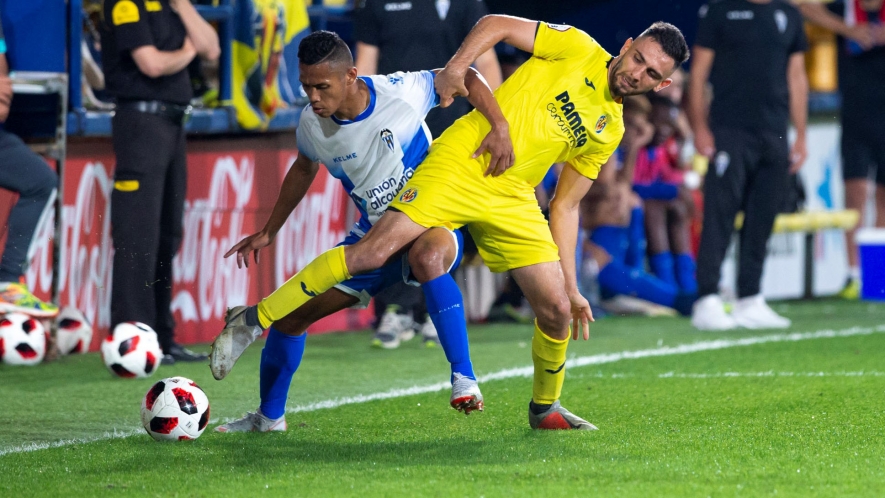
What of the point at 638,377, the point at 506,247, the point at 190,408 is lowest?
the point at 638,377

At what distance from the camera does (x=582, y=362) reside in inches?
289

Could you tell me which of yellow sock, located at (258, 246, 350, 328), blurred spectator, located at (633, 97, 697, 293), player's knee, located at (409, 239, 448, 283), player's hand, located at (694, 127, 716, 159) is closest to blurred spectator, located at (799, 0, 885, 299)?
blurred spectator, located at (633, 97, 697, 293)

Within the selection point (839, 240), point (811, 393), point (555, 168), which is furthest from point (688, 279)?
point (811, 393)

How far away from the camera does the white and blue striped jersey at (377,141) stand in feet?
16.3

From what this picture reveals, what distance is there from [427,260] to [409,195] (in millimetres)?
271

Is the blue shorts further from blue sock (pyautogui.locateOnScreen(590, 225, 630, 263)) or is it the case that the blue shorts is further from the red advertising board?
blue sock (pyautogui.locateOnScreen(590, 225, 630, 263))

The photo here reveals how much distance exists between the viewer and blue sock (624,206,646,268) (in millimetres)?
10508

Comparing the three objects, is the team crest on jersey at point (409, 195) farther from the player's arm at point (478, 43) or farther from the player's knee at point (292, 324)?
the player's knee at point (292, 324)

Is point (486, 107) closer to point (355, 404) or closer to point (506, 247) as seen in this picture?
point (506, 247)

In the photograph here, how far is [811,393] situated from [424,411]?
168cm

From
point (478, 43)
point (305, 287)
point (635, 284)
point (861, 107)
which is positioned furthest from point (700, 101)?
point (305, 287)

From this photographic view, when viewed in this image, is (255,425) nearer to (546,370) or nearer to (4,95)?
(546,370)

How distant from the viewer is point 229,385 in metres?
6.48

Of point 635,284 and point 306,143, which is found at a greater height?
point 306,143
